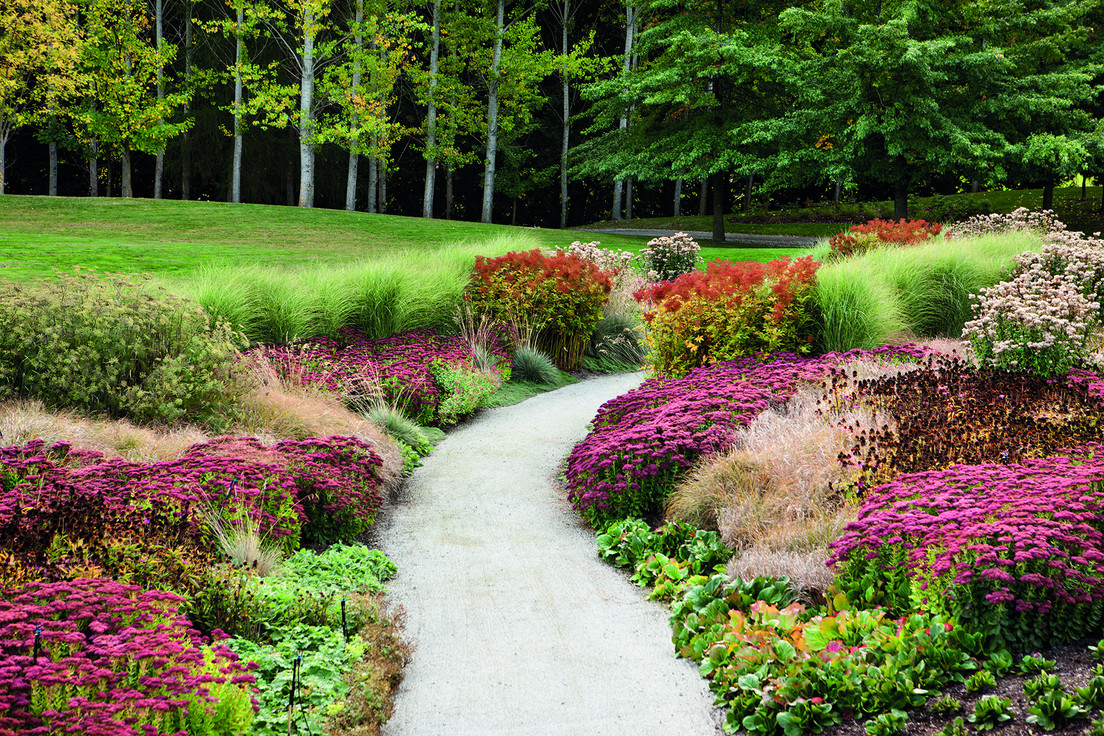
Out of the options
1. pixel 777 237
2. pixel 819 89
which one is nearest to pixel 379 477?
pixel 819 89

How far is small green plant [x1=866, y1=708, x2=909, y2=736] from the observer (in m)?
2.77

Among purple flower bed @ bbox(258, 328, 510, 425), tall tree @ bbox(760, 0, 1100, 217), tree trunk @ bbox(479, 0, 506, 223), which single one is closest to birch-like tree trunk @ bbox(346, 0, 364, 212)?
tree trunk @ bbox(479, 0, 506, 223)

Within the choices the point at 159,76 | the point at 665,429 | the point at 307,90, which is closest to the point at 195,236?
the point at 307,90

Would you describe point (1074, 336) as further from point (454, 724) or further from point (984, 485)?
point (454, 724)

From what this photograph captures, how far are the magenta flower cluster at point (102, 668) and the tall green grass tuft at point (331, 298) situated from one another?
5299 mm

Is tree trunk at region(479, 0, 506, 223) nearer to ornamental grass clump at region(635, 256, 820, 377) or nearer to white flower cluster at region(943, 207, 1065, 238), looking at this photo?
white flower cluster at region(943, 207, 1065, 238)

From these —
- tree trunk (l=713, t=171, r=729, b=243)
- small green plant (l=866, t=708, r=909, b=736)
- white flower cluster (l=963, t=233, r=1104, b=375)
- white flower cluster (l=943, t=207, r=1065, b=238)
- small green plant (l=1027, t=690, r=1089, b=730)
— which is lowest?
small green plant (l=866, t=708, r=909, b=736)

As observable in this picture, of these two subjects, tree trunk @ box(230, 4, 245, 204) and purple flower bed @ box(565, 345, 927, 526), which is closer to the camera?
purple flower bed @ box(565, 345, 927, 526)

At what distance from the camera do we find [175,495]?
416 centimetres

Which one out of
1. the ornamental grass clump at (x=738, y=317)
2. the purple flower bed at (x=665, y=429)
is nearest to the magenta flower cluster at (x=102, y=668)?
the purple flower bed at (x=665, y=429)

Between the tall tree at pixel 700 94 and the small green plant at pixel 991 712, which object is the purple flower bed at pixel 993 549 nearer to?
the small green plant at pixel 991 712

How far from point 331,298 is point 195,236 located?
10692mm

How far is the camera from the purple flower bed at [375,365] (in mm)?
7629

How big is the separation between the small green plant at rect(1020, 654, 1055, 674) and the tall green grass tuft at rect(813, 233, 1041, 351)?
510 cm
